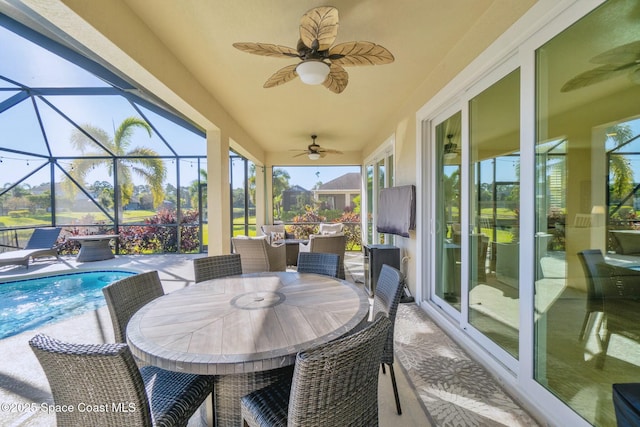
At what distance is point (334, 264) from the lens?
8.84 ft

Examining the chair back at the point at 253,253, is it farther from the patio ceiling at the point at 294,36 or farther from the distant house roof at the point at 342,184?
the distant house roof at the point at 342,184

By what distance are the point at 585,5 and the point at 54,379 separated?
3022 mm

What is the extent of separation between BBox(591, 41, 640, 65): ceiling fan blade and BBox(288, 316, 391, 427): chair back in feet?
6.28

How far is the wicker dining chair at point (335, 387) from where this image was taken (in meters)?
0.95

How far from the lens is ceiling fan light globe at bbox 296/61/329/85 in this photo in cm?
221

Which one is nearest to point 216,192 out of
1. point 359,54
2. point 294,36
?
point 294,36

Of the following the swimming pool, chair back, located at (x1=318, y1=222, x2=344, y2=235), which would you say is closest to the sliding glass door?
chair back, located at (x1=318, y1=222, x2=344, y2=235)

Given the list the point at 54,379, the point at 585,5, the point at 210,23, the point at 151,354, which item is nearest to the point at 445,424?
the point at 151,354

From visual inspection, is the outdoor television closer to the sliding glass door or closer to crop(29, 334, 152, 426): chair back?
the sliding glass door

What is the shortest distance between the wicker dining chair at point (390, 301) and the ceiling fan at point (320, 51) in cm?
167

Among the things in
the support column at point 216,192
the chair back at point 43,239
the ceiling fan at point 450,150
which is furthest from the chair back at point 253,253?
the chair back at point 43,239

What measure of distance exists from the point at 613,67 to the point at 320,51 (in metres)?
1.86

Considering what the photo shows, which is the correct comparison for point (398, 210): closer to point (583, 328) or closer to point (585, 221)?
point (585, 221)

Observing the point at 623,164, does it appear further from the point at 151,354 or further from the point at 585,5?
the point at 151,354
